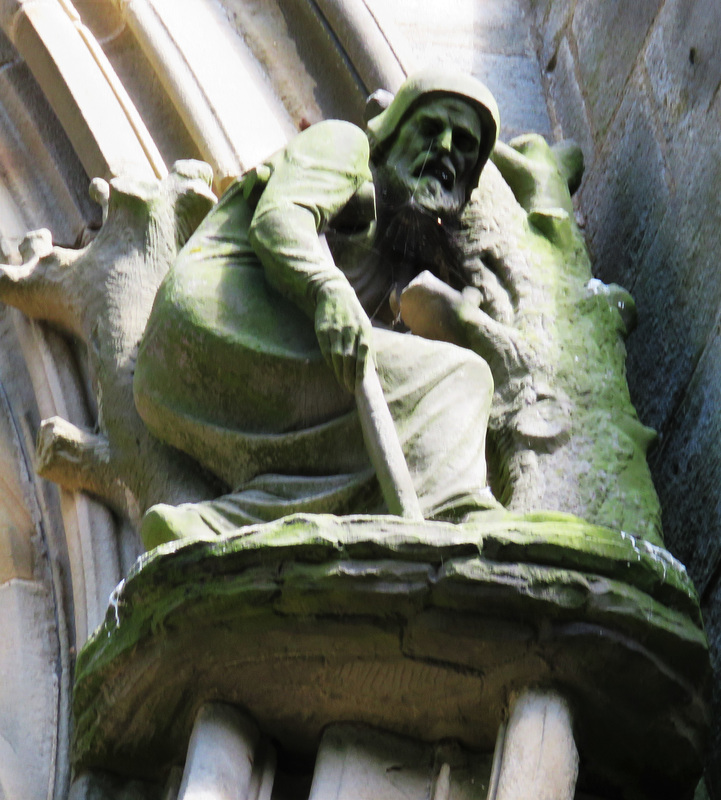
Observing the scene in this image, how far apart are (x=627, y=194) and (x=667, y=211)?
0.23 m

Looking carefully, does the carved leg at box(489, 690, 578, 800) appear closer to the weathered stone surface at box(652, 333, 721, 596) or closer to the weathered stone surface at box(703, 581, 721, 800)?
the weathered stone surface at box(703, 581, 721, 800)

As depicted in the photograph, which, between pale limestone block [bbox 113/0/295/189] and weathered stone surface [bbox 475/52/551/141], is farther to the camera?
weathered stone surface [bbox 475/52/551/141]

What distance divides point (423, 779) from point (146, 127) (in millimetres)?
1823

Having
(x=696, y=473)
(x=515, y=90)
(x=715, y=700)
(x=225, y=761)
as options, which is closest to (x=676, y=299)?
(x=696, y=473)

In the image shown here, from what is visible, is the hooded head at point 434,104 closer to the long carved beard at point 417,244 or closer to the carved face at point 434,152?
the carved face at point 434,152

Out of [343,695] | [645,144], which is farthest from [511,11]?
[343,695]

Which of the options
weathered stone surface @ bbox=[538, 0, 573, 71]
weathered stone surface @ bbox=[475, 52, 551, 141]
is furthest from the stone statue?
weathered stone surface @ bbox=[538, 0, 573, 71]

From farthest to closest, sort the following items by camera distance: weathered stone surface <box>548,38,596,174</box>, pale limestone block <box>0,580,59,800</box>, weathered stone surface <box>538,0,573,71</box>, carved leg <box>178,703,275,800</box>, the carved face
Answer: weathered stone surface <box>538,0,573,71</box> → weathered stone surface <box>548,38,596,174</box> → the carved face → pale limestone block <box>0,580,59,800</box> → carved leg <box>178,703,275,800</box>

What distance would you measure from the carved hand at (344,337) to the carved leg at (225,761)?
536 mm

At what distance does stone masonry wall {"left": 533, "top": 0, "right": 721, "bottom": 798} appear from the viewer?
2.87 metres

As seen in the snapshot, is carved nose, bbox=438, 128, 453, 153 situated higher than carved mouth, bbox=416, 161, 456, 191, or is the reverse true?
carved nose, bbox=438, 128, 453, 153

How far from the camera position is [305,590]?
7.21 feet

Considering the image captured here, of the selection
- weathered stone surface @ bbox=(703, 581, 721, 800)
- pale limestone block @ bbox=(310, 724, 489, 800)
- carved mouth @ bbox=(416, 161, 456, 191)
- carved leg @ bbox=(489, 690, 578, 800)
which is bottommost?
weathered stone surface @ bbox=(703, 581, 721, 800)

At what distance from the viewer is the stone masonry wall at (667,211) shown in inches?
113
